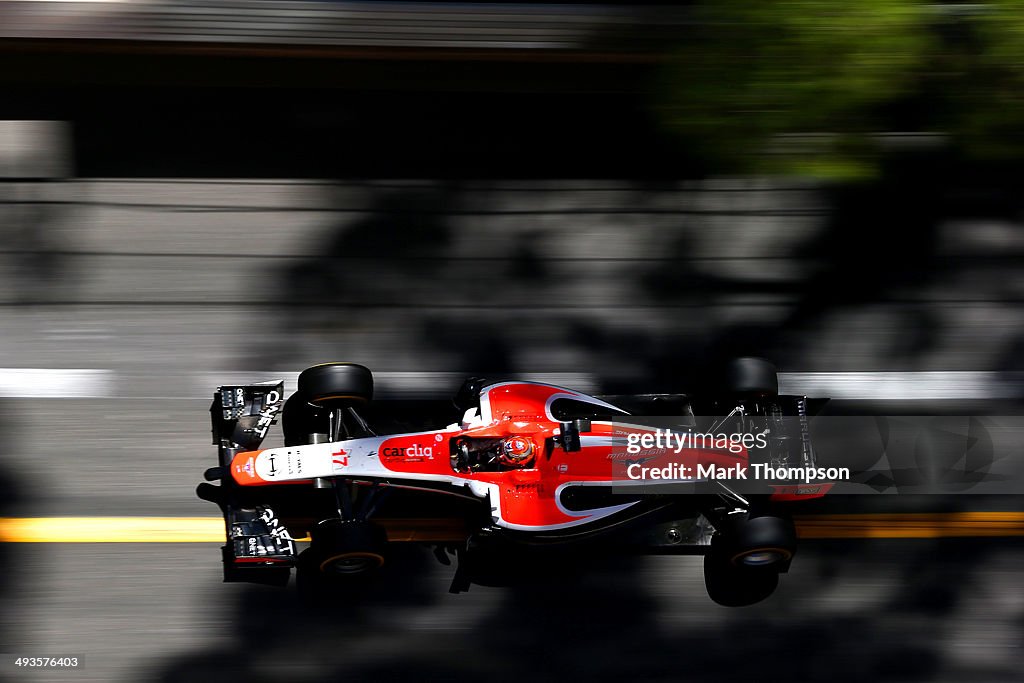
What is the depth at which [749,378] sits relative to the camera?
5.38m

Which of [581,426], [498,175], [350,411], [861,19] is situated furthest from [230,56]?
[861,19]

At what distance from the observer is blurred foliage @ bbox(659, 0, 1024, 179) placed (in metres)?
4.28

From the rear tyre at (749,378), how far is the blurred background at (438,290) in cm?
65

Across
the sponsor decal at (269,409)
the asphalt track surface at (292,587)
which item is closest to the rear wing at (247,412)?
the sponsor decal at (269,409)

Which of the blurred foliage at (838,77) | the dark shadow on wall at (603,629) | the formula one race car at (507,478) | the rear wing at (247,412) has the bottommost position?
the dark shadow on wall at (603,629)

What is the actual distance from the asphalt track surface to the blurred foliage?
1.82 m

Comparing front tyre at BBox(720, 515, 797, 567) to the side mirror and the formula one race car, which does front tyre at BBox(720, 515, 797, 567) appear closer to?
the formula one race car

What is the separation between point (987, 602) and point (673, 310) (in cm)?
258

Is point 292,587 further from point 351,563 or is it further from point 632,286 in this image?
point 632,286

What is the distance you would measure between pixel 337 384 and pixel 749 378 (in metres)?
2.28

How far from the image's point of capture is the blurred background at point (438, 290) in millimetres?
5598

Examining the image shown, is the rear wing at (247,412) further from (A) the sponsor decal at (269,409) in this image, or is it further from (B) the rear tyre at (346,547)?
(B) the rear tyre at (346,547)

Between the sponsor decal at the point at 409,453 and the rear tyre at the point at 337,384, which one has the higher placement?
the rear tyre at the point at 337,384

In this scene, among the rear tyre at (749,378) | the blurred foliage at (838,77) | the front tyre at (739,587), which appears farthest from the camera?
the front tyre at (739,587)
